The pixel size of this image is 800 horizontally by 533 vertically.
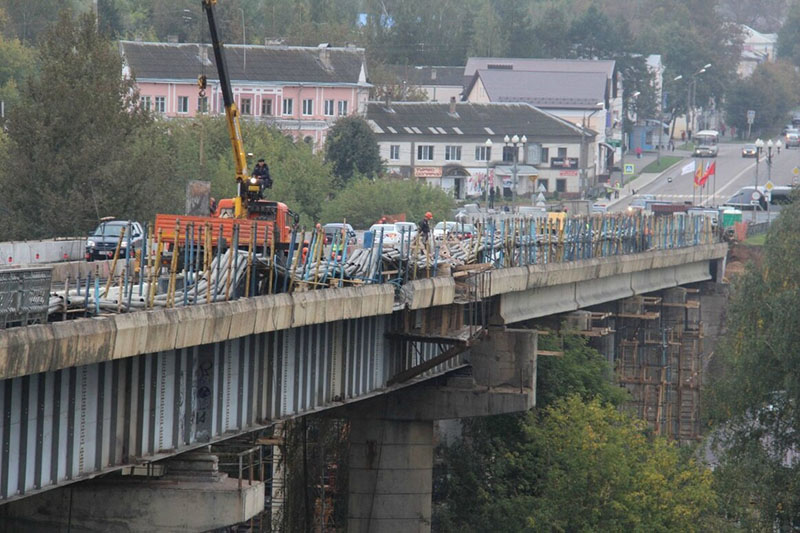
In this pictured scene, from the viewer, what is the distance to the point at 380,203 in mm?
84125

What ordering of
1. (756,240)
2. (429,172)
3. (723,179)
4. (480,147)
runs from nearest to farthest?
1. (756,240)
2. (429,172)
3. (480,147)
4. (723,179)

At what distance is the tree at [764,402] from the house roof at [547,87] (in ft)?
310

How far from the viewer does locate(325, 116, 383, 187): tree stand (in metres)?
106

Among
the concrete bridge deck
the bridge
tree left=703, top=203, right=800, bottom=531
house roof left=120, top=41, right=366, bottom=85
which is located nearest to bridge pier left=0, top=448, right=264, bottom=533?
the bridge

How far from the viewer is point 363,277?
3325 cm

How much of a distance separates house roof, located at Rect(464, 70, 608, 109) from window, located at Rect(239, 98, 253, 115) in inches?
1316

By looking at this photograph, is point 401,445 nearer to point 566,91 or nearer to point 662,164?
point 566,91

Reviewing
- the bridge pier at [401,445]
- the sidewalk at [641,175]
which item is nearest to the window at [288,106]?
the sidewalk at [641,175]

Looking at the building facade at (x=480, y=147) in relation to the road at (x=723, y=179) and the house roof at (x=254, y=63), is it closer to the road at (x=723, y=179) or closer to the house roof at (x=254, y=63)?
the house roof at (x=254, y=63)

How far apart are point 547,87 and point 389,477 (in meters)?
105

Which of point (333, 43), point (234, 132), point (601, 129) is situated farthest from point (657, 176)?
point (234, 132)

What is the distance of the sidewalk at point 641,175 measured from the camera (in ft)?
409

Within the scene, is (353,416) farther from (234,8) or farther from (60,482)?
(234,8)

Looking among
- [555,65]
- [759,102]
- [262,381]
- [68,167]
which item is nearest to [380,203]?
→ [68,167]
